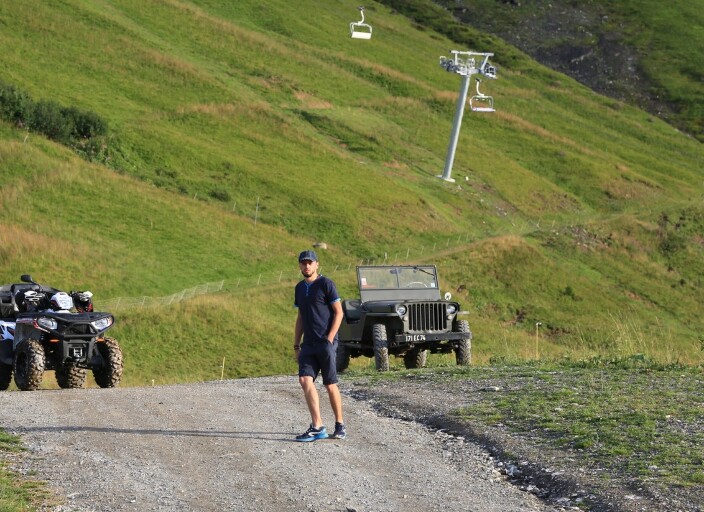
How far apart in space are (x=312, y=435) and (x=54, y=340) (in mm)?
9812

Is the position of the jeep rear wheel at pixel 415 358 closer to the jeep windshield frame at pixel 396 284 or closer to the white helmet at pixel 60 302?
the jeep windshield frame at pixel 396 284

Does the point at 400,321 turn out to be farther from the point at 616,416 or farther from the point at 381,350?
the point at 616,416

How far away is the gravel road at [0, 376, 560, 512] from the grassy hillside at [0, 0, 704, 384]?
1249cm

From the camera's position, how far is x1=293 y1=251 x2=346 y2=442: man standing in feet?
47.8

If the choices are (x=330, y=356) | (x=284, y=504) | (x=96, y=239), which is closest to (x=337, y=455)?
(x=330, y=356)

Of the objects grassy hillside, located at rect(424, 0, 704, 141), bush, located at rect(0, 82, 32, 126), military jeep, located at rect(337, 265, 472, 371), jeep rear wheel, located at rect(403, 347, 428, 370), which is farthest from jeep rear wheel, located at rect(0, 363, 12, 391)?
grassy hillside, located at rect(424, 0, 704, 141)

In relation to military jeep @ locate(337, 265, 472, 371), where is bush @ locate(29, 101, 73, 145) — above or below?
above

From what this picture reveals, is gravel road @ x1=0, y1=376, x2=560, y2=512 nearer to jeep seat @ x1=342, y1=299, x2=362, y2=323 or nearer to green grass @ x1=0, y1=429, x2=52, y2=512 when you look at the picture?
green grass @ x1=0, y1=429, x2=52, y2=512

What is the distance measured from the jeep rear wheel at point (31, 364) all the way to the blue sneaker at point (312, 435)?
9.41 metres

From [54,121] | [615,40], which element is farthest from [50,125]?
[615,40]

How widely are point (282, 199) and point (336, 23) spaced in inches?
2659

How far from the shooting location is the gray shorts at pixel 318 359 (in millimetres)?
14594

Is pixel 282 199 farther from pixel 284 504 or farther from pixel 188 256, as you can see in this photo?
pixel 284 504

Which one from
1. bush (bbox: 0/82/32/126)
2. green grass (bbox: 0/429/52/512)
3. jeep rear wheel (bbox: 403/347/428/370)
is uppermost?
bush (bbox: 0/82/32/126)
